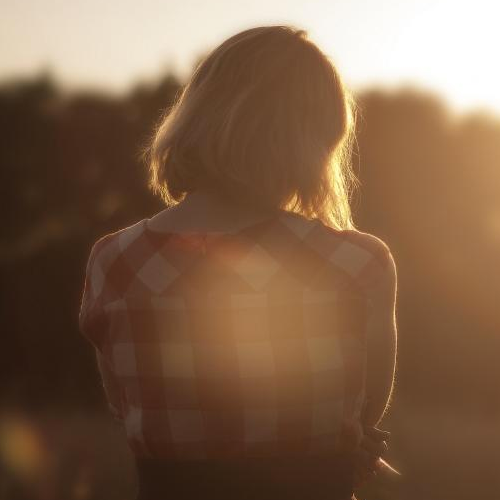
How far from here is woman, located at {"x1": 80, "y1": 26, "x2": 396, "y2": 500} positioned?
4.78 ft

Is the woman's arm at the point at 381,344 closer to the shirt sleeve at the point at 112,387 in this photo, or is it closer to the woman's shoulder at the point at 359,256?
the woman's shoulder at the point at 359,256

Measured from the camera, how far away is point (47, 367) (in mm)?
10555

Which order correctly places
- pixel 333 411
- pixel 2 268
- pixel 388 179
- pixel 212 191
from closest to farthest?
pixel 333 411
pixel 212 191
pixel 2 268
pixel 388 179

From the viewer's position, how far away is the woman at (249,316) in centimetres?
146

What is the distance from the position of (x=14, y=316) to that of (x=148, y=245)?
9.37 m

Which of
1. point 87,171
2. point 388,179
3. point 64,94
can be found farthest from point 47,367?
point 388,179

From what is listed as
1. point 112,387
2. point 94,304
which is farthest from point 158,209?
point 94,304

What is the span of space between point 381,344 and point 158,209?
9.25 metres

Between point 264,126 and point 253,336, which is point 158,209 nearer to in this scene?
point 264,126

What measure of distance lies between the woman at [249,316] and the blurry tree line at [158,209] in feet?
27.6

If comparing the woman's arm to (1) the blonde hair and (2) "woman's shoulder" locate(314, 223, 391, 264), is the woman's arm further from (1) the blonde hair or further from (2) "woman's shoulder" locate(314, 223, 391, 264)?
(1) the blonde hair

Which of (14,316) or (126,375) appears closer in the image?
(126,375)

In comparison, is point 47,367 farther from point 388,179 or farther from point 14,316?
point 388,179

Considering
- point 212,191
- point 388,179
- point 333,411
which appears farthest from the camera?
point 388,179
